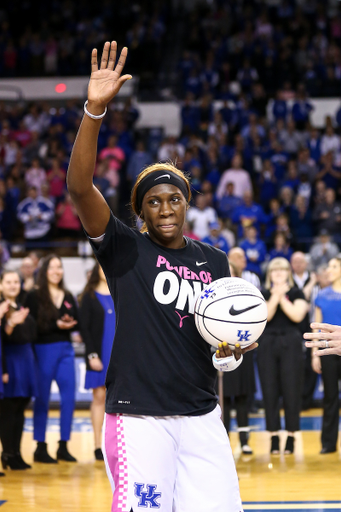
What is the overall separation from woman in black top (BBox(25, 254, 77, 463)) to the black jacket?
0.14 metres

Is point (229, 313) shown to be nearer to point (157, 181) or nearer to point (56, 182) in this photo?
point (157, 181)

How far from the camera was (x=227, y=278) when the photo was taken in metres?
3.53

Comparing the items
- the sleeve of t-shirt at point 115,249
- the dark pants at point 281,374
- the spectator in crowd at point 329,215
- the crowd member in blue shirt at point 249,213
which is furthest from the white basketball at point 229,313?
the spectator in crowd at point 329,215

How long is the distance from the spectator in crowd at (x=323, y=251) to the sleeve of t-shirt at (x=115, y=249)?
9749 millimetres

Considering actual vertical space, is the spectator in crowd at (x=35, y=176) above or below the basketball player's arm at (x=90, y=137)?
above

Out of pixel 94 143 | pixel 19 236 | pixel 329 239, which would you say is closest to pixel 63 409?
pixel 94 143

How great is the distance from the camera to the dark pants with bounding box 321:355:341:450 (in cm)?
799

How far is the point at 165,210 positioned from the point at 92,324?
4908 millimetres

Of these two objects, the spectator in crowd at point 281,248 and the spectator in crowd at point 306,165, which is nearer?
the spectator in crowd at point 281,248

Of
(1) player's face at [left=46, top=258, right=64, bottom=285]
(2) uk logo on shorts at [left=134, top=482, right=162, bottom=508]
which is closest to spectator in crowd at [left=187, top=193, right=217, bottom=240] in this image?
(1) player's face at [left=46, top=258, right=64, bottom=285]

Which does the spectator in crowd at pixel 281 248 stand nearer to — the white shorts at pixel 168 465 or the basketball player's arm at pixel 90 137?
the white shorts at pixel 168 465

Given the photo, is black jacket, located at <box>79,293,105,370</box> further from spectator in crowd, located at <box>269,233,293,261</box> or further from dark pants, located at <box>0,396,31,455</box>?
spectator in crowd, located at <box>269,233,293,261</box>

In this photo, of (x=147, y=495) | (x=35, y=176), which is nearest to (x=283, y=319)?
(x=147, y=495)

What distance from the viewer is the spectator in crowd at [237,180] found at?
1505 centimetres
